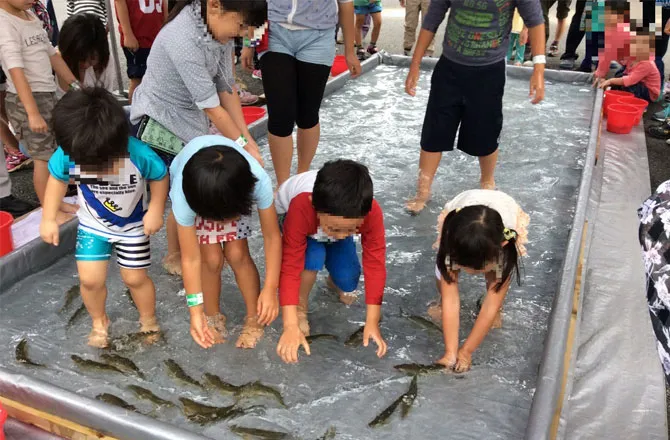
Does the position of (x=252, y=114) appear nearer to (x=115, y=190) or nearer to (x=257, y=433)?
(x=115, y=190)

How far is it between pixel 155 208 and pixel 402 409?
3.68 feet

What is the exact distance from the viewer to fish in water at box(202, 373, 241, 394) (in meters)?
2.14

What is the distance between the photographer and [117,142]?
1.96 meters

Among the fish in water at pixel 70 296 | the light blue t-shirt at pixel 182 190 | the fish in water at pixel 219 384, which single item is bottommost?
the fish in water at pixel 219 384

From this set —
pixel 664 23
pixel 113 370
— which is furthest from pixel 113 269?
pixel 664 23

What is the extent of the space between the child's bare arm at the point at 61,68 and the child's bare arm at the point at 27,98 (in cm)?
25

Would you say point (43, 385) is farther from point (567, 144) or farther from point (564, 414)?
point (567, 144)

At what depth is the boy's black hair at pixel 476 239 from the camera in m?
1.98

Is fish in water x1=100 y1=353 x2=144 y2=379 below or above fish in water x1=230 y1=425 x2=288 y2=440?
above

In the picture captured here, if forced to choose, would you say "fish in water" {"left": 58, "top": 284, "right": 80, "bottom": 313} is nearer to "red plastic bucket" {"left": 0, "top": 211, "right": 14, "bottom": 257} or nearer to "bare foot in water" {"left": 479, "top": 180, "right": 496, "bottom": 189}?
"red plastic bucket" {"left": 0, "top": 211, "right": 14, "bottom": 257}

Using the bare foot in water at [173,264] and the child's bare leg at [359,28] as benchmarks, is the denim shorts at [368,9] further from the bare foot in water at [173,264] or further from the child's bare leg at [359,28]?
the bare foot in water at [173,264]

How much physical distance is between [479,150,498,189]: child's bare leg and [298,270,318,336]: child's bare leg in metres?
1.50

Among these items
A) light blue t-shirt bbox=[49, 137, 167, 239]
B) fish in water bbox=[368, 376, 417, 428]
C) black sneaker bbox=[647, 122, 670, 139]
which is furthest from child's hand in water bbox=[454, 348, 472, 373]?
black sneaker bbox=[647, 122, 670, 139]

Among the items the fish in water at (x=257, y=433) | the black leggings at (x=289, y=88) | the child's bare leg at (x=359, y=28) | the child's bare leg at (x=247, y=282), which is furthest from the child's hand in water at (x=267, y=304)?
the child's bare leg at (x=359, y=28)
